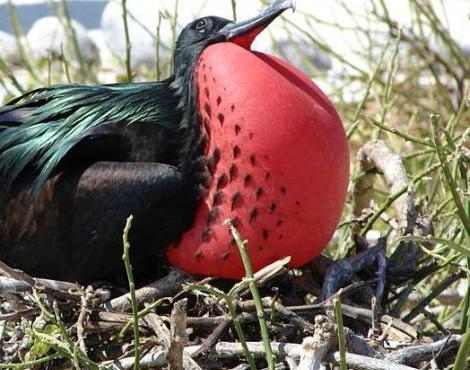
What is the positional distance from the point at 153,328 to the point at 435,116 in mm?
560

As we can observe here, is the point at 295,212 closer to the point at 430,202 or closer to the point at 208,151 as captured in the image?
the point at 208,151

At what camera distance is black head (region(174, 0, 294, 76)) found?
2135 mm

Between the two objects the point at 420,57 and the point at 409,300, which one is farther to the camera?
the point at 420,57

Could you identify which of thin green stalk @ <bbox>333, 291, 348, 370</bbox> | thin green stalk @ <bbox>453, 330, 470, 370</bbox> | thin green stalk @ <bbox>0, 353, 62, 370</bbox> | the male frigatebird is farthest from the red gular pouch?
thin green stalk @ <bbox>453, 330, 470, 370</bbox>

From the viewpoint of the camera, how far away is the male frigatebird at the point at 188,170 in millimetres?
2033

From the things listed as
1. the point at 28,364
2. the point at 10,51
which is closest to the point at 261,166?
the point at 28,364

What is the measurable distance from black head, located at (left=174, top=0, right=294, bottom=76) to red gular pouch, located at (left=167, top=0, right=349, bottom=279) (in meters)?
0.06

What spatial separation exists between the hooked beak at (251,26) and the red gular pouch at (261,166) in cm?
6

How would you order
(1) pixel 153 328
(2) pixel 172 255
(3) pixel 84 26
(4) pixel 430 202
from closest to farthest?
(1) pixel 153 328 < (2) pixel 172 255 < (4) pixel 430 202 < (3) pixel 84 26

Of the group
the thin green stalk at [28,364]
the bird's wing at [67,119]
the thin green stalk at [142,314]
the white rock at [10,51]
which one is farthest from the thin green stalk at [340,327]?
the white rock at [10,51]

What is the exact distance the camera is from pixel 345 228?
2666 mm

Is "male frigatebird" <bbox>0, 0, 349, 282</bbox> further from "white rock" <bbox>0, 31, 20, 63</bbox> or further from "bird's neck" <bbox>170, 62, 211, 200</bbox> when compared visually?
"white rock" <bbox>0, 31, 20, 63</bbox>

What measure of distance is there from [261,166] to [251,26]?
0.25 m

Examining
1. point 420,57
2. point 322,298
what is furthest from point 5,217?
point 420,57
